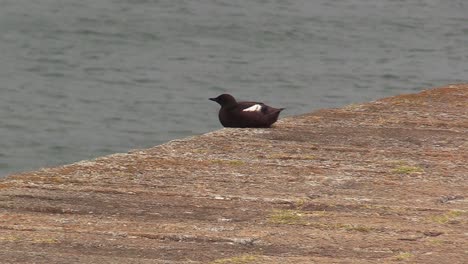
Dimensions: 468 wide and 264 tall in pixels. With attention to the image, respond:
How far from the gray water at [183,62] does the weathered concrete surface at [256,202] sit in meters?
9.78

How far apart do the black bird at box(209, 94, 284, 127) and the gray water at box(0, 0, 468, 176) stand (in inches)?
336

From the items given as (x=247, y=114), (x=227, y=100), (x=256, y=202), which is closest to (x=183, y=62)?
(x=227, y=100)

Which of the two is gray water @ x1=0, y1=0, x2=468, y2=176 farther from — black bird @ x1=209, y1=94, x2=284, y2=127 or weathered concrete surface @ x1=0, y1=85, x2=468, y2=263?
weathered concrete surface @ x1=0, y1=85, x2=468, y2=263

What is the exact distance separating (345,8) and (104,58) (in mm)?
10668

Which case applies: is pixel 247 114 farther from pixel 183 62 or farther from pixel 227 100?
pixel 183 62

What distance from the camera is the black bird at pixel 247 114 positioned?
7.51 m

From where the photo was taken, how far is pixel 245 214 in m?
5.32

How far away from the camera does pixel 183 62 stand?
25.2 m

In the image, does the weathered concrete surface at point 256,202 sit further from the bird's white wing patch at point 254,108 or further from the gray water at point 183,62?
the gray water at point 183,62

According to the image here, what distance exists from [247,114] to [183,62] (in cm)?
1761

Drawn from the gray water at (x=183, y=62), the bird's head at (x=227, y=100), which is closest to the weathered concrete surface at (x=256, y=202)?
the bird's head at (x=227, y=100)

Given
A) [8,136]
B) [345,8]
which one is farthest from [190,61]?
[345,8]

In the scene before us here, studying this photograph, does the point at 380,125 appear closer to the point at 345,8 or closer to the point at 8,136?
the point at 8,136

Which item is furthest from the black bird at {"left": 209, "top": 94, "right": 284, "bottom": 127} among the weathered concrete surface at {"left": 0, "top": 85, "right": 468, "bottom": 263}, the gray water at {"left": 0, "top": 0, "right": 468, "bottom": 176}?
the gray water at {"left": 0, "top": 0, "right": 468, "bottom": 176}
